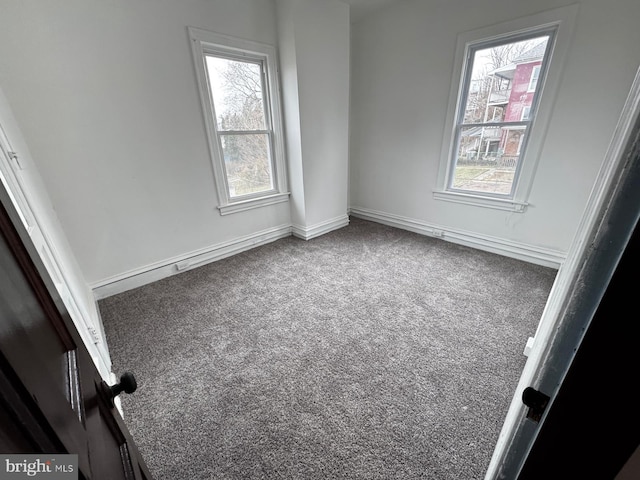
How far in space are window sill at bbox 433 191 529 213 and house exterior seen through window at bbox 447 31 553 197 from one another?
68 millimetres

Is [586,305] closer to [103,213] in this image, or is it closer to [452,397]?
[452,397]

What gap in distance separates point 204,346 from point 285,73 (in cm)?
284

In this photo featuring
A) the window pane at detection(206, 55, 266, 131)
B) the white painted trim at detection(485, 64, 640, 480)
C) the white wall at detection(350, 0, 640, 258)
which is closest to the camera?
the white painted trim at detection(485, 64, 640, 480)

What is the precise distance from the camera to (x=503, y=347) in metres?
1.76

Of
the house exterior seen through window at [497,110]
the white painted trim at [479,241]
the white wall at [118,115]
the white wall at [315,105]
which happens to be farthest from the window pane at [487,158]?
the white wall at [118,115]

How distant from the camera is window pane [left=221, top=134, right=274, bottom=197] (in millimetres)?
2893

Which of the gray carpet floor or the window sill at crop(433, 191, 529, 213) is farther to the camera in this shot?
the window sill at crop(433, 191, 529, 213)

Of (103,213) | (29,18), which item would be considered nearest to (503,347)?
(103,213)

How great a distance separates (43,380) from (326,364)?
4.93 feet

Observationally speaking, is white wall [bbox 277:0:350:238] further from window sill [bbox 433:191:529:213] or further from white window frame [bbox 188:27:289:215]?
window sill [bbox 433:191:529:213]

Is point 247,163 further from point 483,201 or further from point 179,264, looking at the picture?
point 483,201

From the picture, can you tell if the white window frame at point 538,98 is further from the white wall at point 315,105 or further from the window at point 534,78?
the white wall at point 315,105

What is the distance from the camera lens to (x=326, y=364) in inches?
65.6

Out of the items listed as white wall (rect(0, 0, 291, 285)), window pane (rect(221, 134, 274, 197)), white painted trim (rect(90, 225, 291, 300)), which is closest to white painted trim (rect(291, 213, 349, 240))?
white painted trim (rect(90, 225, 291, 300))
